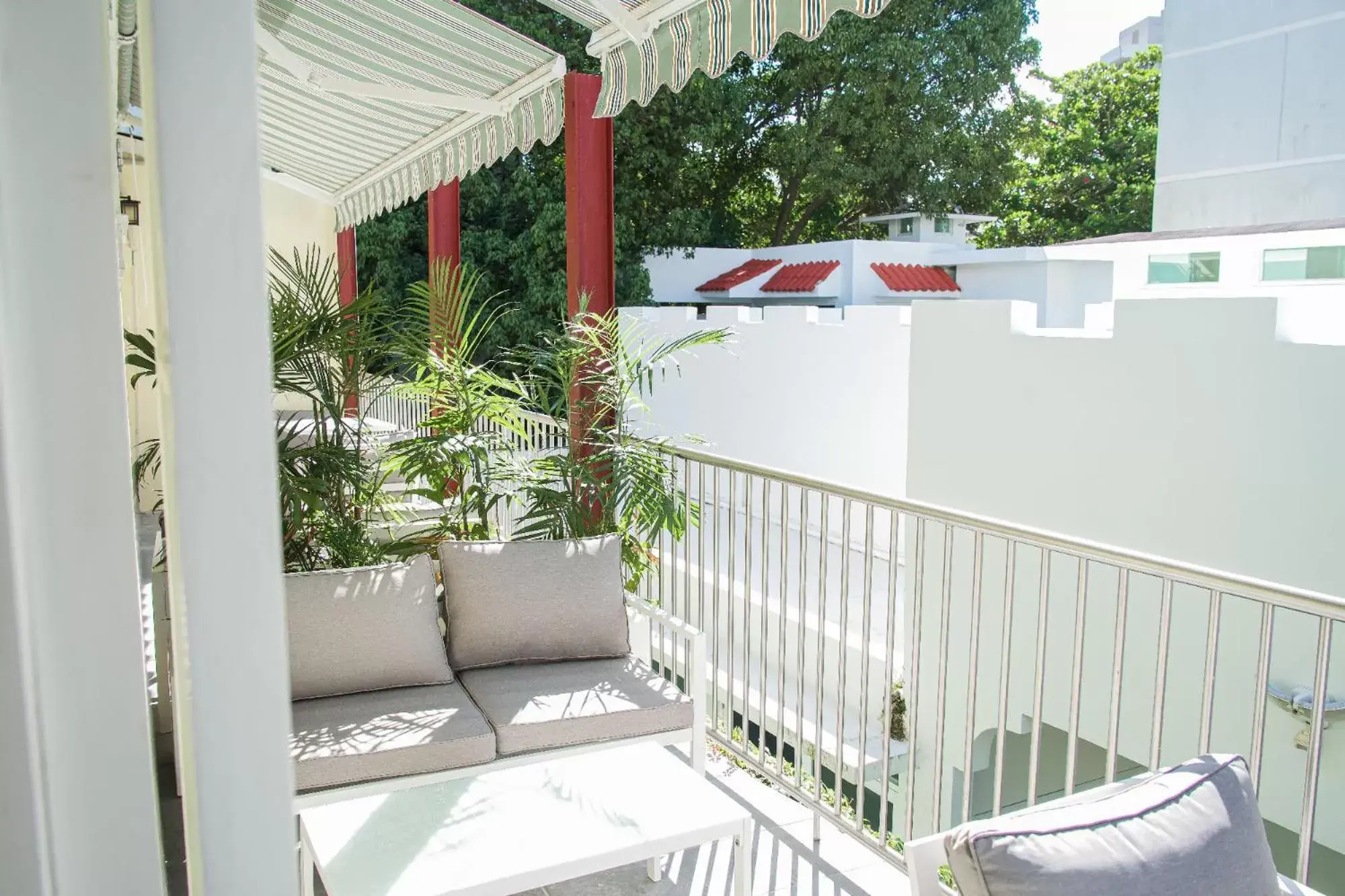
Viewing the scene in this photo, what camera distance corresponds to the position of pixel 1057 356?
9.23 meters

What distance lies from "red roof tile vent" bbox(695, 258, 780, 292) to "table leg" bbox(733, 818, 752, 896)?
19.5 m

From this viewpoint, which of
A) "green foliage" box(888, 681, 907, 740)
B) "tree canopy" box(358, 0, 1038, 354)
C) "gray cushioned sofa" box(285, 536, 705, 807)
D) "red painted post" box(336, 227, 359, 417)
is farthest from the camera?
"tree canopy" box(358, 0, 1038, 354)

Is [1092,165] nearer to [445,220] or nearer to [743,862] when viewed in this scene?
[445,220]

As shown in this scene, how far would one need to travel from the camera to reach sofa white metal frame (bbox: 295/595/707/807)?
2.96m

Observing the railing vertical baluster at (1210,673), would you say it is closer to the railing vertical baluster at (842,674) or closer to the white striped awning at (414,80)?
the railing vertical baluster at (842,674)

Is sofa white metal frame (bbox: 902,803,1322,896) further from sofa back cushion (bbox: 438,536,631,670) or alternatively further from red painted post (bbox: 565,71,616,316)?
red painted post (bbox: 565,71,616,316)

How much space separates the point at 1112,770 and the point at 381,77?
6.00 metres

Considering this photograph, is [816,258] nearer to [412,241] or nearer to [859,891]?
[412,241]

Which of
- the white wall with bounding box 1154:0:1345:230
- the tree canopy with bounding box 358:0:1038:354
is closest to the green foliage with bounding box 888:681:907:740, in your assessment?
the tree canopy with bounding box 358:0:1038:354

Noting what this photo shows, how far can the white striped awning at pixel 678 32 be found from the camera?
357cm

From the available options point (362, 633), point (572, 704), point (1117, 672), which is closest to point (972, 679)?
point (1117, 672)

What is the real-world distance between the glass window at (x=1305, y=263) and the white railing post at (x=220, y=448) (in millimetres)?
13988

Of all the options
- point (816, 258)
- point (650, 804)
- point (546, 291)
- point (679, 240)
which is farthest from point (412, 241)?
point (650, 804)

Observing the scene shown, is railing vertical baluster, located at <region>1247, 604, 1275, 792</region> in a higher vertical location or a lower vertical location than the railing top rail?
lower
